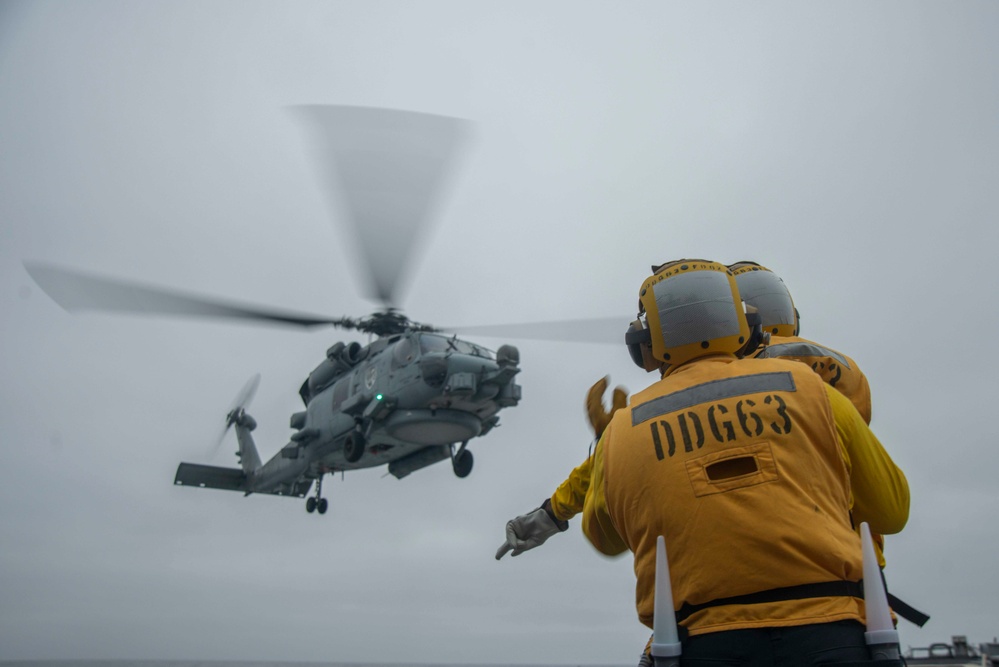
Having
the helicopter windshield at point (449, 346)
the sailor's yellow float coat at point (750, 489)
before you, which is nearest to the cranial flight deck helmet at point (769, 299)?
the sailor's yellow float coat at point (750, 489)

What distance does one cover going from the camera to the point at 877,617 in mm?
1845

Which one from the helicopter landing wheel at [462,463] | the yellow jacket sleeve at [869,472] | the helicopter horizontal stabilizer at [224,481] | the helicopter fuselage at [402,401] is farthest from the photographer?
the helicopter horizontal stabilizer at [224,481]

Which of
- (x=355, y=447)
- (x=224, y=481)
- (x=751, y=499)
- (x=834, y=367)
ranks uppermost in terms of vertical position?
(x=224, y=481)

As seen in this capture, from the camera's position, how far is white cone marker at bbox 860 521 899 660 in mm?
Result: 1826

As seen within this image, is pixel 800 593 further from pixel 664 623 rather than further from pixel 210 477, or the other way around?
pixel 210 477

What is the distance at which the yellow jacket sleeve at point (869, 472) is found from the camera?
2111mm

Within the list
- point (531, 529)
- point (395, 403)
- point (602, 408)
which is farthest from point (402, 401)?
point (602, 408)

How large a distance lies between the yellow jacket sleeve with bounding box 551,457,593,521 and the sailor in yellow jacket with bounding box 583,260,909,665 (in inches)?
10.9

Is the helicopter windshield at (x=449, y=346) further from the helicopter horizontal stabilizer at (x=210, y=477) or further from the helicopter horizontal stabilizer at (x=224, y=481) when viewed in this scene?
the helicopter horizontal stabilizer at (x=210, y=477)

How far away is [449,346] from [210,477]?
9.67m

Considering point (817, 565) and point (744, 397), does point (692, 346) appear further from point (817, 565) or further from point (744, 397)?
point (817, 565)

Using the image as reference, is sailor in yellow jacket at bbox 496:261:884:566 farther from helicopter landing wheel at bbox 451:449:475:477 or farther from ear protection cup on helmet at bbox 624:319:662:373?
helicopter landing wheel at bbox 451:449:475:477

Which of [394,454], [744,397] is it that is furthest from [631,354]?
[394,454]

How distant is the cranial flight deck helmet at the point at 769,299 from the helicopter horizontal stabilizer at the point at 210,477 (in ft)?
62.0
